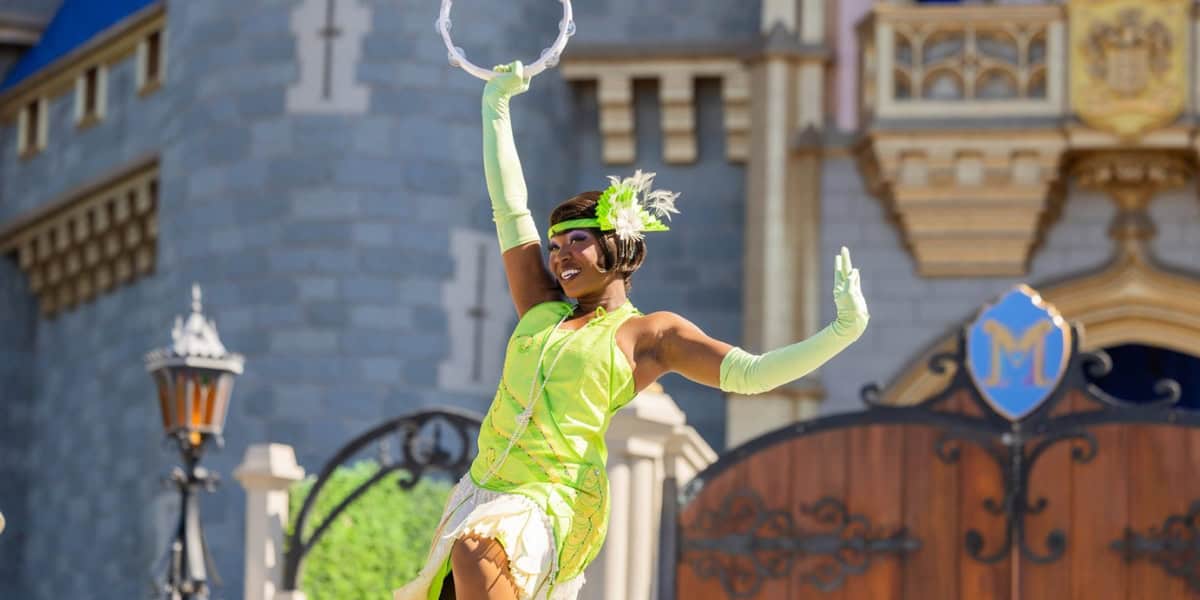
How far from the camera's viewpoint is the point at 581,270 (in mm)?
5102

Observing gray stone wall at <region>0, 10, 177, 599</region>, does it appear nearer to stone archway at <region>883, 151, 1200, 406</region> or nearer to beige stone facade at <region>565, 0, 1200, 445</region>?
beige stone facade at <region>565, 0, 1200, 445</region>

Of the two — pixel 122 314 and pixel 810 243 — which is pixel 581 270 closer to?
pixel 810 243

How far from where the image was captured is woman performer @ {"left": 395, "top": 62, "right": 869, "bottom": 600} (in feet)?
15.7

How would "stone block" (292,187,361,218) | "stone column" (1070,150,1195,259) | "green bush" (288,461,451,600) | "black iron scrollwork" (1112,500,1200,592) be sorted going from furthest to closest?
"stone block" (292,187,361,218) → "stone column" (1070,150,1195,259) → "green bush" (288,461,451,600) → "black iron scrollwork" (1112,500,1200,592)

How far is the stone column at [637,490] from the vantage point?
814 centimetres

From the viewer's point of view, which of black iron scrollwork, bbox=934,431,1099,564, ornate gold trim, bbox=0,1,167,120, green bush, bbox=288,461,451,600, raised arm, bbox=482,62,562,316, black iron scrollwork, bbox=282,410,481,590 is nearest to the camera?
raised arm, bbox=482,62,562,316

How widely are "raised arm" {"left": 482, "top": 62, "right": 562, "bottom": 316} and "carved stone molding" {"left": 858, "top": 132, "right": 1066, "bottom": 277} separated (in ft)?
24.2

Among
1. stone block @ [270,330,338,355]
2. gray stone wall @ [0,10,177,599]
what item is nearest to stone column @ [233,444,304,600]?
stone block @ [270,330,338,355]

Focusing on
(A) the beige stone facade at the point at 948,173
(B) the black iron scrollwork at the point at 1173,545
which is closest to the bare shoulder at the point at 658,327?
(B) the black iron scrollwork at the point at 1173,545

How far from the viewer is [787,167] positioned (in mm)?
12812

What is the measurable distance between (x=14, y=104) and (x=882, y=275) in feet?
21.1

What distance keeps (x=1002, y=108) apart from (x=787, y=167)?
1148 mm

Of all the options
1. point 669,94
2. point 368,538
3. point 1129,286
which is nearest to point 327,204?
point 669,94

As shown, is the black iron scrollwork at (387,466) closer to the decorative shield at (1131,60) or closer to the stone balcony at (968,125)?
the stone balcony at (968,125)
